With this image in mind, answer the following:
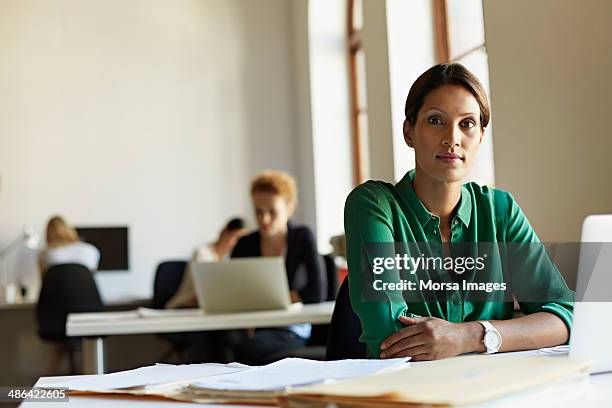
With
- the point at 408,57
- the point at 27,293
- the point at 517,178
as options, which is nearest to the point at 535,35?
the point at 517,178

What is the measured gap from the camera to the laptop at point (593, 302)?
1.23 m

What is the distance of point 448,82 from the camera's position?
1.88 metres

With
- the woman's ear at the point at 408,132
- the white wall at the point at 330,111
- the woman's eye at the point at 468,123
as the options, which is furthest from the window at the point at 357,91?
the woman's eye at the point at 468,123

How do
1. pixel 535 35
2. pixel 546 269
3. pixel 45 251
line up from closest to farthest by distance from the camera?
pixel 546 269, pixel 535 35, pixel 45 251

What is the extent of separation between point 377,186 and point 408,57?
3.40 meters

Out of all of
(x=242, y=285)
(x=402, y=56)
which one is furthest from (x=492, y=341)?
(x=402, y=56)

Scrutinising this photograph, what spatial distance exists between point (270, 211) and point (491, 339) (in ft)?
8.08

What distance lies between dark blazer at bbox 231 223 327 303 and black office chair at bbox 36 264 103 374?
195 centimetres

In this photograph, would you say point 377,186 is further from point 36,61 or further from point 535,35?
point 36,61

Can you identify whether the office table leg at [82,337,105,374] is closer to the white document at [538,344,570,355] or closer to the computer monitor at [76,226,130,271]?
the white document at [538,344,570,355]

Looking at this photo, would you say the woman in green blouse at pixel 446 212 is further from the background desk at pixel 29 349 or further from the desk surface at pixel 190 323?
the background desk at pixel 29 349

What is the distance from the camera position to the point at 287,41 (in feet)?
25.5

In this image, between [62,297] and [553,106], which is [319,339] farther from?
[62,297]

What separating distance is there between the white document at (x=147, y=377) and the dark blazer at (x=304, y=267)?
258cm
